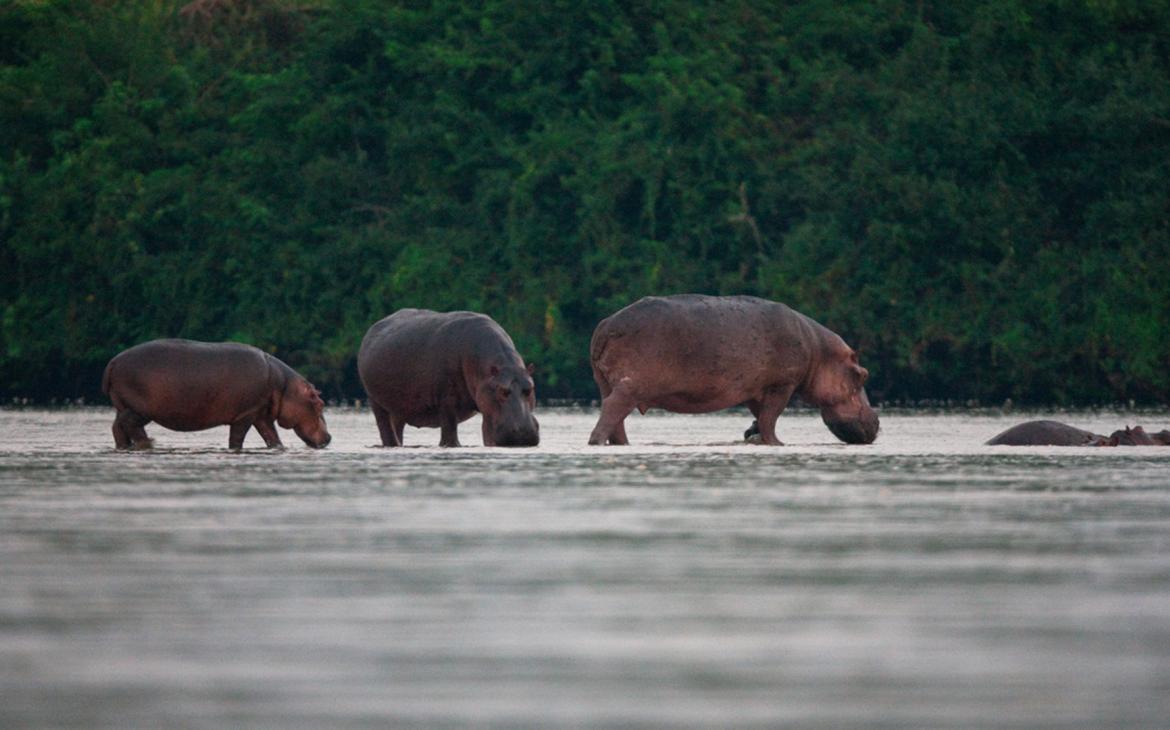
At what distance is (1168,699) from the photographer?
16.7 ft

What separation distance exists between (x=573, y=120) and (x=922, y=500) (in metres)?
27.6

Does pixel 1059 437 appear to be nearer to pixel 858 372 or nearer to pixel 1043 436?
pixel 1043 436

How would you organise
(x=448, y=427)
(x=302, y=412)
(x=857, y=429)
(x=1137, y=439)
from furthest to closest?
(x=857, y=429) → (x=1137, y=439) → (x=448, y=427) → (x=302, y=412)

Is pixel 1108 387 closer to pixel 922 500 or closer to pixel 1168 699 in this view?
pixel 922 500

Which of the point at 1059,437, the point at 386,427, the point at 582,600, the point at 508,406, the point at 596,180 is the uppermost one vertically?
the point at 596,180

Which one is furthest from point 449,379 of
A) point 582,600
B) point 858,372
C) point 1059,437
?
point 582,600

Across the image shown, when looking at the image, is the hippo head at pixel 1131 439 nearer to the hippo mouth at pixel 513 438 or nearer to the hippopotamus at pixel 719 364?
the hippopotamus at pixel 719 364

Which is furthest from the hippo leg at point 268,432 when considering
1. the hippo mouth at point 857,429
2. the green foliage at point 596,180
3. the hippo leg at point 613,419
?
the green foliage at point 596,180

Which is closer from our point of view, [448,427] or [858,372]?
[448,427]

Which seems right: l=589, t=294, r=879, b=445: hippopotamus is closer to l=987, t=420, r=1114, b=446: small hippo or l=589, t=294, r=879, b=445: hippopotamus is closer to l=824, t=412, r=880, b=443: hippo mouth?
l=824, t=412, r=880, b=443: hippo mouth

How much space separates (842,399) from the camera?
729 inches

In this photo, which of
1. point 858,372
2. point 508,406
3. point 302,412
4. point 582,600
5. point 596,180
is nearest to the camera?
point 582,600

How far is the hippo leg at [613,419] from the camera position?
1731 centimetres

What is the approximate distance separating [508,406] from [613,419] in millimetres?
1497
